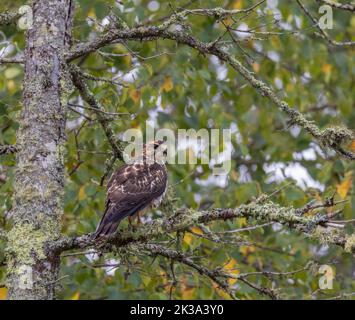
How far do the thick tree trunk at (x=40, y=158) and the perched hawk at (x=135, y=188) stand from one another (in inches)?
20.0

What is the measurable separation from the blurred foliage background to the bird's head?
0.33m

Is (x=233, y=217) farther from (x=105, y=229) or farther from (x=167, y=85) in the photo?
(x=167, y=85)

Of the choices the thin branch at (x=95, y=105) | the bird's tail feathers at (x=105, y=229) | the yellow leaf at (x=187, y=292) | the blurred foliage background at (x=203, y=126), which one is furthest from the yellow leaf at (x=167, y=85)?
the bird's tail feathers at (x=105, y=229)

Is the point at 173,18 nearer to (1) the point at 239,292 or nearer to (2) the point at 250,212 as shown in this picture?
(2) the point at 250,212

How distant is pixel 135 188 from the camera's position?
6.02 metres

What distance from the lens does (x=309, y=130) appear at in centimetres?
477

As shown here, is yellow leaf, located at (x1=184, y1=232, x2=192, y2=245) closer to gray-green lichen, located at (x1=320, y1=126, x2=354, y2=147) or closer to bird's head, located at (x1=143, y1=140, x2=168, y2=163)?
bird's head, located at (x1=143, y1=140, x2=168, y2=163)

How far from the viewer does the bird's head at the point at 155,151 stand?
6689mm

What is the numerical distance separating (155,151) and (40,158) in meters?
1.94

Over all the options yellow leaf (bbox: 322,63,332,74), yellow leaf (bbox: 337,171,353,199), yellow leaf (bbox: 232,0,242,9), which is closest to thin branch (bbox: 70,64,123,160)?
yellow leaf (bbox: 337,171,353,199)

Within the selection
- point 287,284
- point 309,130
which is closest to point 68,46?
point 309,130

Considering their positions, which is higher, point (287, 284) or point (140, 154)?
point (140, 154)

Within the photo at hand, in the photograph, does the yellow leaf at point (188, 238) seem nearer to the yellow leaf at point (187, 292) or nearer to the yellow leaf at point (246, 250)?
the yellow leaf at point (187, 292)

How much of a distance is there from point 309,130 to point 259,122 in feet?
19.6
